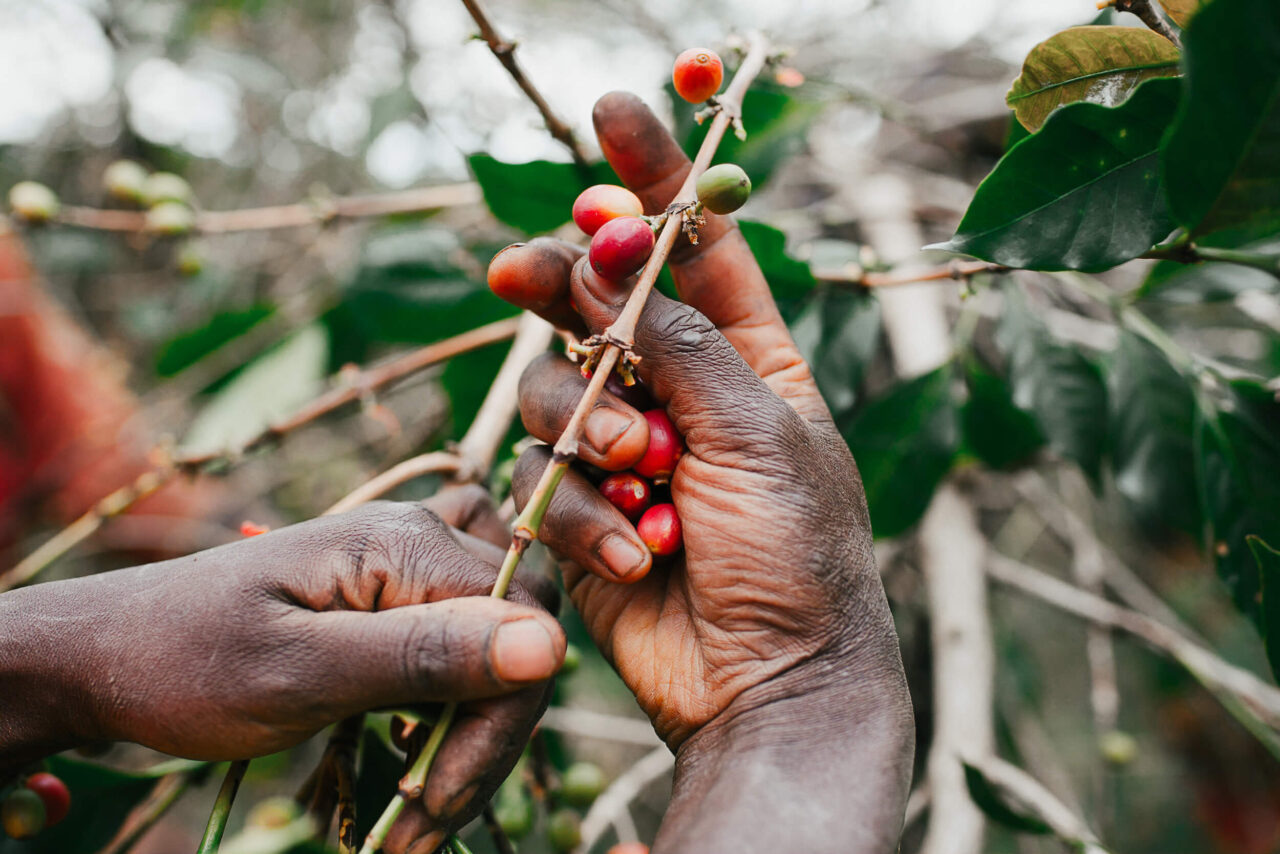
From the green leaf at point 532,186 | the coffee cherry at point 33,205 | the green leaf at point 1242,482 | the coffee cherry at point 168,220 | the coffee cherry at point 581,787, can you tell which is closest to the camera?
the green leaf at point 1242,482

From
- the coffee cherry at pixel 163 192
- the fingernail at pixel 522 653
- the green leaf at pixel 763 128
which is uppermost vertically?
the coffee cherry at pixel 163 192

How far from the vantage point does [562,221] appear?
156 centimetres

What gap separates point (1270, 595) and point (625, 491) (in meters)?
0.96

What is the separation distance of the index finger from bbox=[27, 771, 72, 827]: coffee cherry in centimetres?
126

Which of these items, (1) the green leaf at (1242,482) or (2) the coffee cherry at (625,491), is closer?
(2) the coffee cherry at (625,491)

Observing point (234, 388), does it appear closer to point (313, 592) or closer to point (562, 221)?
point (562, 221)

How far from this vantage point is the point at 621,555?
2.95ft

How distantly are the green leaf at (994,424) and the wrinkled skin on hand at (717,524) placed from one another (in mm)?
1010

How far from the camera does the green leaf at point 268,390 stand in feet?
6.48

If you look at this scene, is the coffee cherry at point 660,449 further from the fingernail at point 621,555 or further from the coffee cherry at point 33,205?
the coffee cherry at point 33,205

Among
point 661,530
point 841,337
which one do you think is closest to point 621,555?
point 661,530

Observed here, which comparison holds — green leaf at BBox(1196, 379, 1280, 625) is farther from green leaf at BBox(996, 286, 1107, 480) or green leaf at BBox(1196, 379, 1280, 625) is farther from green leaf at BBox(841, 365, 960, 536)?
green leaf at BBox(841, 365, 960, 536)

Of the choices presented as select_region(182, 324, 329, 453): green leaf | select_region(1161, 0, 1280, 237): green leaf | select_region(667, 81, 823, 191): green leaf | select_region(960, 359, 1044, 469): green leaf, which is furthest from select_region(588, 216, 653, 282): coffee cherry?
select_region(182, 324, 329, 453): green leaf

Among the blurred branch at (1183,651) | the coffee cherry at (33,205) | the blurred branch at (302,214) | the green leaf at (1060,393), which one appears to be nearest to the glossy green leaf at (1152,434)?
the green leaf at (1060,393)
